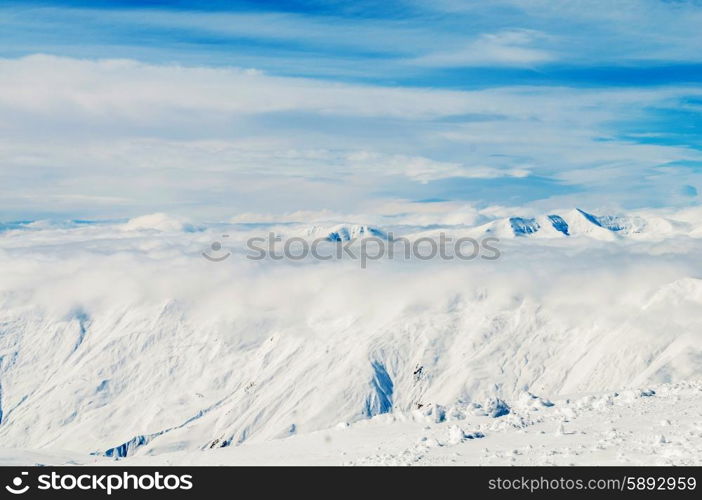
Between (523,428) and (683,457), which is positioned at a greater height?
(683,457)

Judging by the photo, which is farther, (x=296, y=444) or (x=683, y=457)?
(x=296, y=444)

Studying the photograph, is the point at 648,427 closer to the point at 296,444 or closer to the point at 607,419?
the point at 607,419
